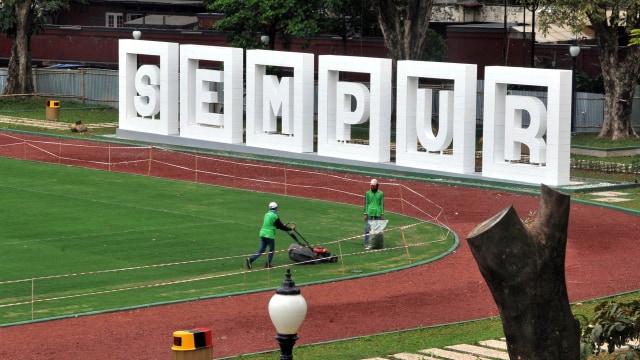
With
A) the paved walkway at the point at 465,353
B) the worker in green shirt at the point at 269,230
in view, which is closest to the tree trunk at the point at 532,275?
the paved walkway at the point at 465,353

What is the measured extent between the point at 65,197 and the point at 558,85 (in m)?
16.8

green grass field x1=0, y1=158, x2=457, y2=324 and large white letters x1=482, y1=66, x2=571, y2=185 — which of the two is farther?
large white letters x1=482, y1=66, x2=571, y2=185

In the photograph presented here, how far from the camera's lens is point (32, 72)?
72.3 m

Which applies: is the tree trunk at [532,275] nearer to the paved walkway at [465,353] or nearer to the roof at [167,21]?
the paved walkway at [465,353]

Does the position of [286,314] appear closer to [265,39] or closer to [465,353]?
[465,353]

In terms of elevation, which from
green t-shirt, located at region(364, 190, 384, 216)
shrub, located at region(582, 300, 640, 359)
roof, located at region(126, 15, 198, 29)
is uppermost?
roof, located at region(126, 15, 198, 29)

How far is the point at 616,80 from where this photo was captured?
56.3 meters

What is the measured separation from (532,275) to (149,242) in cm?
2062

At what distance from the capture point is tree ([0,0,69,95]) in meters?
70.2

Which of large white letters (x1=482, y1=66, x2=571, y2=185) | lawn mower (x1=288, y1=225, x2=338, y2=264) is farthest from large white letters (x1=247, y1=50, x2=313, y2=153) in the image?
lawn mower (x1=288, y1=225, x2=338, y2=264)

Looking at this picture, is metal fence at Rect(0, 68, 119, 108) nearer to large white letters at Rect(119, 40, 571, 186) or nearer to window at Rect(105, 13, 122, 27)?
large white letters at Rect(119, 40, 571, 186)

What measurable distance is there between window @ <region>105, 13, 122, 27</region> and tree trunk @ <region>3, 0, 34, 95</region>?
23515mm

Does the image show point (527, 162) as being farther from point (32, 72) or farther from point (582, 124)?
point (32, 72)

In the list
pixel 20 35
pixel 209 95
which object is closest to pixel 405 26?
pixel 209 95
